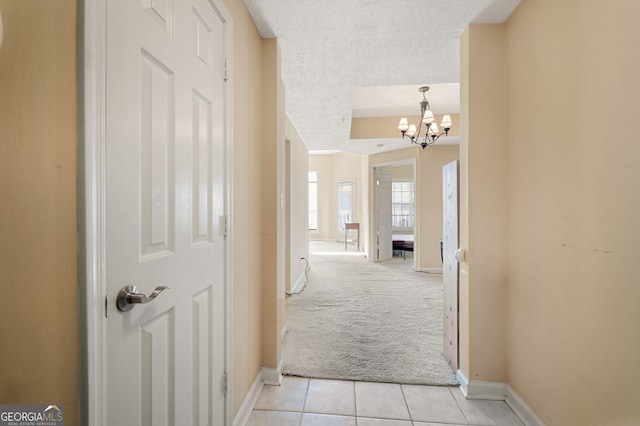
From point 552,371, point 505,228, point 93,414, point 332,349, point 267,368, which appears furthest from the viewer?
point 332,349

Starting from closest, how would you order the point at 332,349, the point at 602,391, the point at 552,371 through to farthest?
1. the point at 602,391
2. the point at 552,371
3. the point at 332,349

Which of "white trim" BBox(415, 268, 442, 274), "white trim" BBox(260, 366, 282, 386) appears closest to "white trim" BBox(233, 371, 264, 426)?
"white trim" BBox(260, 366, 282, 386)

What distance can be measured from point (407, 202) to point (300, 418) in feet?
26.1

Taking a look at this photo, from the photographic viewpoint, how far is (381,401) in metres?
1.76

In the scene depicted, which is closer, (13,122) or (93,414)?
(13,122)

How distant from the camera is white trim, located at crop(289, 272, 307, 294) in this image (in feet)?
12.6

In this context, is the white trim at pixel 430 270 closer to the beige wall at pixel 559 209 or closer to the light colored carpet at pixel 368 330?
the light colored carpet at pixel 368 330

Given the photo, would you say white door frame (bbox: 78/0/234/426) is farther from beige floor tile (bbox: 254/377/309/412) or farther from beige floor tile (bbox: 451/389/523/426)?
beige floor tile (bbox: 451/389/523/426)

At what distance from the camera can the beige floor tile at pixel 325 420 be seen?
1.57 metres

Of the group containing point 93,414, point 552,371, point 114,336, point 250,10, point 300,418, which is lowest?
point 300,418

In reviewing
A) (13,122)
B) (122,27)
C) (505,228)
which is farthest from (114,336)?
(505,228)

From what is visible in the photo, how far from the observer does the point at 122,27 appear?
0.74 m

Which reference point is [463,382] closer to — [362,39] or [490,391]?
[490,391]

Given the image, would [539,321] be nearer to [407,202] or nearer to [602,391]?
[602,391]
